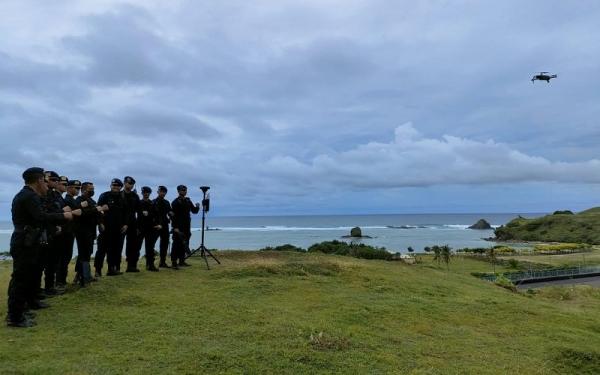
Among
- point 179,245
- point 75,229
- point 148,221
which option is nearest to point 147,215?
point 148,221

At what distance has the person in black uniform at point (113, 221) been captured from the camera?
992cm

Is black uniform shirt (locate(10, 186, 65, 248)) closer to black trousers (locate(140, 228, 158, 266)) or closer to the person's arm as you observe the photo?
the person's arm

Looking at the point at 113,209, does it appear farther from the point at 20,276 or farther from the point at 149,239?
the point at 20,276

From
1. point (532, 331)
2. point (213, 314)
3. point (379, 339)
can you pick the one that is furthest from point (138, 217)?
point (532, 331)

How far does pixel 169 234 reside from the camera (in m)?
12.1

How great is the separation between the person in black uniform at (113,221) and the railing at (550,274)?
29077mm

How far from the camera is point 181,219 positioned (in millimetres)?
12281

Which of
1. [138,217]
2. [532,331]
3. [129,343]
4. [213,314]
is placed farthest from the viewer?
[138,217]

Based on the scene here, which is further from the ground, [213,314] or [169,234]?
[169,234]

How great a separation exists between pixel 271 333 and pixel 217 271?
18.2 ft

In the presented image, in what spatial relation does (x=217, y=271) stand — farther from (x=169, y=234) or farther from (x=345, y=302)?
(x=345, y=302)

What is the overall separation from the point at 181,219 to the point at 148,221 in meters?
1.13

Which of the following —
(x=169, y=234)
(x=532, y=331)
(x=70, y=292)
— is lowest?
(x=532, y=331)

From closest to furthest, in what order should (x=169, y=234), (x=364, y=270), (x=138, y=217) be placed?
(x=138, y=217), (x=169, y=234), (x=364, y=270)
